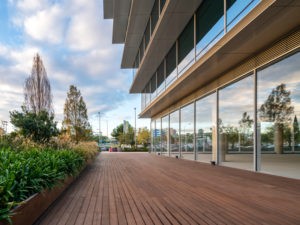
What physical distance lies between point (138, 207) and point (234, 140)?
781 centimetres

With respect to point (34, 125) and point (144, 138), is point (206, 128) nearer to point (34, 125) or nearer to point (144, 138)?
point (34, 125)

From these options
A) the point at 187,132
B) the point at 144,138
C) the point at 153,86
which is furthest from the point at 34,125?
the point at 144,138

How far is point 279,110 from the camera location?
28.9ft

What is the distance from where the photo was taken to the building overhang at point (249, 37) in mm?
6332

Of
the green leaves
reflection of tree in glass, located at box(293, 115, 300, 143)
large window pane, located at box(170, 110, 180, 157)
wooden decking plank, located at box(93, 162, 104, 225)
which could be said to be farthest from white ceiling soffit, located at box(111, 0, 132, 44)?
the green leaves

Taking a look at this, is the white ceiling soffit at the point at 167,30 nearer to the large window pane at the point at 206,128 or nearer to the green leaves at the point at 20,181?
the large window pane at the point at 206,128

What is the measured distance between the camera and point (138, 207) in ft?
15.3

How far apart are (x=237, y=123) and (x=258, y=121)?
1.73 meters

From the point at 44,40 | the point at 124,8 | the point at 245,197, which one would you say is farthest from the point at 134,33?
the point at 245,197

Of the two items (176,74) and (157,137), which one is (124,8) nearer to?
(176,74)

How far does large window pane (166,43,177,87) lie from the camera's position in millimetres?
16423

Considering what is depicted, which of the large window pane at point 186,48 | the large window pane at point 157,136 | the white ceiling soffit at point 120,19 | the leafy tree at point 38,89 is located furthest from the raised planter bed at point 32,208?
the large window pane at point 157,136

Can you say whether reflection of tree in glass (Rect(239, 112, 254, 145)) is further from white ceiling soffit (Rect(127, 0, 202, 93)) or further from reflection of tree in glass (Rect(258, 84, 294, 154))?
white ceiling soffit (Rect(127, 0, 202, 93))

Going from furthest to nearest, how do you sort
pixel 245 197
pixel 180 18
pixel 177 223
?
pixel 180 18
pixel 245 197
pixel 177 223
